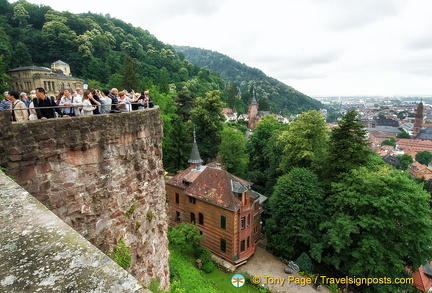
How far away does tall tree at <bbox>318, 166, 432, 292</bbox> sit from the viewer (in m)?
18.6

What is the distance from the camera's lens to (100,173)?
6.34 meters

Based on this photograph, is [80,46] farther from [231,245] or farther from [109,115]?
[109,115]

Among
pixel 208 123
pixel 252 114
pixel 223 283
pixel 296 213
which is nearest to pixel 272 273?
pixel 223 283

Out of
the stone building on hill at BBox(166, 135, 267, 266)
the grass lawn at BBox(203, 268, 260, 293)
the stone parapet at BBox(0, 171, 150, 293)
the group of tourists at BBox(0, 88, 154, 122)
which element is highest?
the group of tourists at BBox(0, 88, 154, 122)

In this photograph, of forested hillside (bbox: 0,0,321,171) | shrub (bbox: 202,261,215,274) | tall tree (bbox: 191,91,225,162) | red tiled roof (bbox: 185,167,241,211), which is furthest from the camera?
tall tree (bbox: 191,91,225,162)

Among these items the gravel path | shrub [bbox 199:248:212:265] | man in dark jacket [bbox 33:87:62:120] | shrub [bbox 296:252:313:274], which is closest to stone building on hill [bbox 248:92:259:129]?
the gravel path

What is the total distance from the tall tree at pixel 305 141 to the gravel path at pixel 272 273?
10.1 meters

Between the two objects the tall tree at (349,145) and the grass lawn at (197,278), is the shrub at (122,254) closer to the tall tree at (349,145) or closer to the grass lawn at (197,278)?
the grass lawn at (197,278)

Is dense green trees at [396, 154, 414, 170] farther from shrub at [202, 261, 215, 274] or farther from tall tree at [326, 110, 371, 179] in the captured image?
shrub at [202, 261, 215, 274]

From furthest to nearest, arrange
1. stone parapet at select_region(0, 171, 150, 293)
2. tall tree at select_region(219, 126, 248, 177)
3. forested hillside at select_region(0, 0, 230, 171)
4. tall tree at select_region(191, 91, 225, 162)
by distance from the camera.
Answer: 1. tall tree at select_region(191, 91, 225, 162)
2. tall tree at select_region(219, 126, 248, 177)
3. forested hillside at select_region(0, 0, 230, 171)
4. stone parapet at select_region(0, 171, 150, 293)

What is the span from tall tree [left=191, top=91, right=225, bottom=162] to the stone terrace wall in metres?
32.3

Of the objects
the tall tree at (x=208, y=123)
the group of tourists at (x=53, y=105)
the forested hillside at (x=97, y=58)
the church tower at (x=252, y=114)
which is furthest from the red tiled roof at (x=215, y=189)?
the church tower at (x=252, y=114)

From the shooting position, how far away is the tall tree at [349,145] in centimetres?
2223

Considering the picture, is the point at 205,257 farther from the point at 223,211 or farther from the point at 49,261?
the point at 49,261
